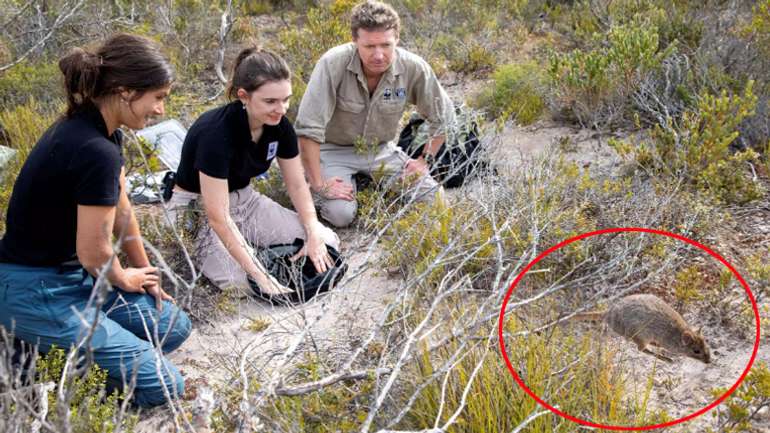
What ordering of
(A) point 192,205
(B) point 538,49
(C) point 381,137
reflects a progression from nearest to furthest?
(A) point 192,205 → (C) point 381,137 → (B) point 538,49

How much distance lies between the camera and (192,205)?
12.3ft

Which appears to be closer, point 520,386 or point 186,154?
point 520,386

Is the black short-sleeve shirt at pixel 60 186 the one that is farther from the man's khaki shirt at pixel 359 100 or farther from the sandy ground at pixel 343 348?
the man's khaki shirt at pixel 359 100

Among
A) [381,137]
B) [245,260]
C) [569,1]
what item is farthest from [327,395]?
[569,1]

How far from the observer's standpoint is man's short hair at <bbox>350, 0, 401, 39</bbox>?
392 cm

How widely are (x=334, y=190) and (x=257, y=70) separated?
106cm

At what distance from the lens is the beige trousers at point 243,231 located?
11.8 feet

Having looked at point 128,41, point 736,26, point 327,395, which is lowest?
point 327,395

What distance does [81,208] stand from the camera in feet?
8.68

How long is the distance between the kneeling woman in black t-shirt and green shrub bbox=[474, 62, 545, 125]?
208cm

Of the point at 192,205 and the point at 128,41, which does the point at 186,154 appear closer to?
the point at 192,205

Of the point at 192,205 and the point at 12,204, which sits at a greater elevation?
the point at 12,204

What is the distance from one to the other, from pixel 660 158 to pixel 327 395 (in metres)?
2.54

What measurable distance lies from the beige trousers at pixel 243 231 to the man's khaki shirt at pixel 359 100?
562 mm
